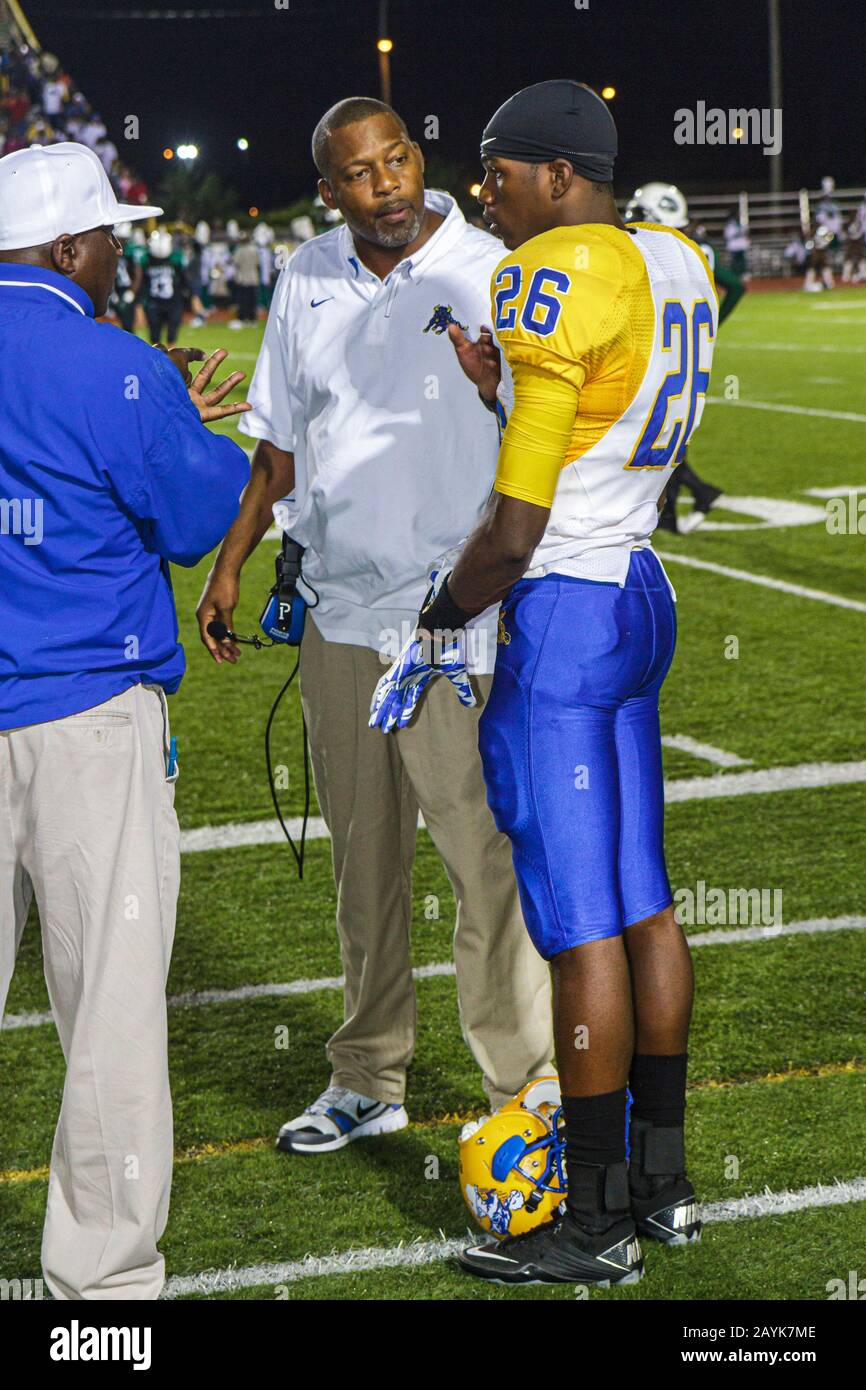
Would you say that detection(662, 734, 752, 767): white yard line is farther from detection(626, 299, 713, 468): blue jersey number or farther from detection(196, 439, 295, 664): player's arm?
detection(626, 299, 713, 468): blue jersey number

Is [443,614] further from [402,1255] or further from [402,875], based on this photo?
[402,1255]

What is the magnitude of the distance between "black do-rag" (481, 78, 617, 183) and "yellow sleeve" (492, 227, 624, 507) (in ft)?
0.53

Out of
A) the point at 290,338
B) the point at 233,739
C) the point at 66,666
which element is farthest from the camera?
the point at 233,739

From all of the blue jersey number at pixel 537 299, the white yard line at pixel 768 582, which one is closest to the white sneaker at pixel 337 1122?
the blue jersey number at pixel 537 299

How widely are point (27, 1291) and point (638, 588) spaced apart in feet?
5.11

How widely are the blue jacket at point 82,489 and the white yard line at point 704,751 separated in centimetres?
356

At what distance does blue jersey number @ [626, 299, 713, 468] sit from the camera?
2719 millimetres

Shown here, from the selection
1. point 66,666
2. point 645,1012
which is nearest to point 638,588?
point 645,1012

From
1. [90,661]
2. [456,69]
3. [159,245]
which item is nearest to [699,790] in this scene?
[90,661]

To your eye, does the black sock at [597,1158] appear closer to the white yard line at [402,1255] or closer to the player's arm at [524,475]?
the white yard line at [402,1255]

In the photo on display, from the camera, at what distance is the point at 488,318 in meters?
3.27

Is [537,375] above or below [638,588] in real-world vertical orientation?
above

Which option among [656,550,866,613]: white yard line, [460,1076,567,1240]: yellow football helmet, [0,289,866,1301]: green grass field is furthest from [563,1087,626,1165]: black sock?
[656,550,866,613]: white yard line
